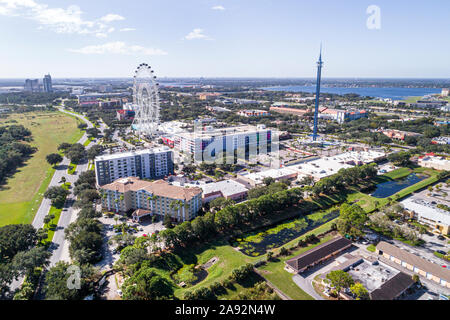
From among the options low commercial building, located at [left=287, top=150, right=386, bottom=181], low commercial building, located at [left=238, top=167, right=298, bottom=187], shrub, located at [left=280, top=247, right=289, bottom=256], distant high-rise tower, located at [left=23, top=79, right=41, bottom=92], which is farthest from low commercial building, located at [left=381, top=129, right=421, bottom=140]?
distant high-rise tower, located at [left=23, top=79, right=41, bottom=92]

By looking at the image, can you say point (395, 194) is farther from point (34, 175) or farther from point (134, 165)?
point (34, 175)

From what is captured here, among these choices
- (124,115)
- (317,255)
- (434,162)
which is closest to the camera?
(317,255)

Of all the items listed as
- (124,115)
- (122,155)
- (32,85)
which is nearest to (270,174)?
(122,155)

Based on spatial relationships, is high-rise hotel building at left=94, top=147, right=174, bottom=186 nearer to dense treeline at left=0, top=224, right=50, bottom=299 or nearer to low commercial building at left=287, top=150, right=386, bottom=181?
dense treeline at left=0, top=224, right=50, bottom=299

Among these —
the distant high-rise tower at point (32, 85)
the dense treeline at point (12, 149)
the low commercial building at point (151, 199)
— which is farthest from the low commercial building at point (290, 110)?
the distant high-rise tower at point (32, 85)

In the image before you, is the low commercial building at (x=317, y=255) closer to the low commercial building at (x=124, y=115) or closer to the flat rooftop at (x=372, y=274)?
the flat rooftop at (x=372, y=274)
